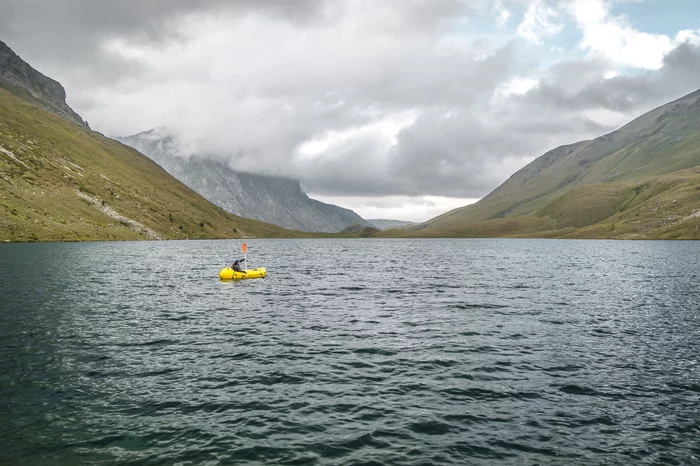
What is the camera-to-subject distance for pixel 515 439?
53.9ft

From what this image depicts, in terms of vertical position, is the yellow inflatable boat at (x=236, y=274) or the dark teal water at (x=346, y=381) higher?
the yellow inflatable boat at (x=236, y=274)

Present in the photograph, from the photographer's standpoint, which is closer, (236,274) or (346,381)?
(346,381)

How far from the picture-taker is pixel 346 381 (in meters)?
22.8

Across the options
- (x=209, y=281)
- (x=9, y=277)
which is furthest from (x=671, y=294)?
(x=9, y=277)

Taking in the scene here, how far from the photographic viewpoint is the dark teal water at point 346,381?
1569 cm

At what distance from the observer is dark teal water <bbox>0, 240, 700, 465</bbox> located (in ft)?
51.5

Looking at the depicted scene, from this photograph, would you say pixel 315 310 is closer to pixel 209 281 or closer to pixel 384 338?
pixel 384 338

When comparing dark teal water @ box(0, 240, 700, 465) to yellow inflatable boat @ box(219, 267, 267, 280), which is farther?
yellow inflatable boat @ box(219, 267, 267, 280)

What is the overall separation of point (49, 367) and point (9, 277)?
4819 cm

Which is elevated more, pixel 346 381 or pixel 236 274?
pixel 236 274

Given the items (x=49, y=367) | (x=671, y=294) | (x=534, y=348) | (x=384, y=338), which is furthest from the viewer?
(x=671, y=294)

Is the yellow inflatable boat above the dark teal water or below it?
above

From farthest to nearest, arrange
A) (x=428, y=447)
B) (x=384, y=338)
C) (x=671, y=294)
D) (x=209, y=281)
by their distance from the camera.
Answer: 1. (x=209, y=281)
2. (x=671, y=294)
3. (x=384, y=338)
4. (x=428, y=447)

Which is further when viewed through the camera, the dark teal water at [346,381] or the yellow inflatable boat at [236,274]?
the yellow inflatable boat at [236,274]
